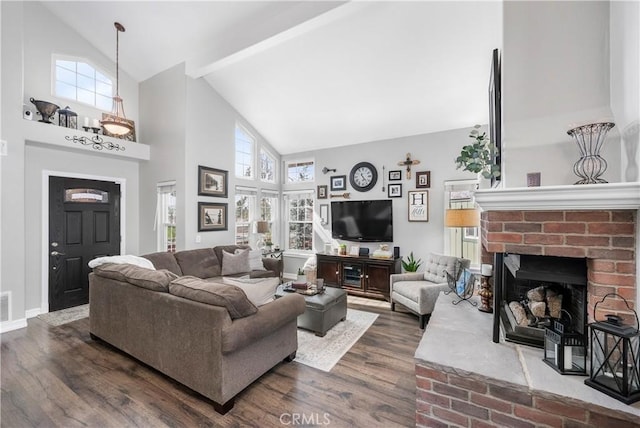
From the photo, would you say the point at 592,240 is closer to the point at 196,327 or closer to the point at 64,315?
the point at 196,327

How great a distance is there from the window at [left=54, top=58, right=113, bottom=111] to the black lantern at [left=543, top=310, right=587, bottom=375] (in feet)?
20.7

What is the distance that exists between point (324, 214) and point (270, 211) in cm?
128

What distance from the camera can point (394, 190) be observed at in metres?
4.97

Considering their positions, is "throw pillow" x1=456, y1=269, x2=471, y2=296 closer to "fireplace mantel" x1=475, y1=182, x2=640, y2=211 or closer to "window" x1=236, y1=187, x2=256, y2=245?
"fireplace mantel" x1=475, y1=182, x2=640, y2=211

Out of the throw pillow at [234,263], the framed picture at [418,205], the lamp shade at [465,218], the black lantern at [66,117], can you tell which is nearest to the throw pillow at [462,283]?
the lamp shade at [465,218]

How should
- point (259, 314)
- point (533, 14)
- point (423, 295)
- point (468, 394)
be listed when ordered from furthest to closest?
point (423, 295) < point (259, 314) < point (533, 14) < point (468, 394)

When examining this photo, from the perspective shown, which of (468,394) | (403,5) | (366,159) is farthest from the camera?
(366,159)

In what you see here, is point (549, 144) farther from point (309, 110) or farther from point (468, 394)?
point (309, 110)

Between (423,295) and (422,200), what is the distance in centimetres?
188

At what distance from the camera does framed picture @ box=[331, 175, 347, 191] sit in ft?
17.9

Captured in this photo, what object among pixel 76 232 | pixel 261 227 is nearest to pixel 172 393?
pixel 261 227

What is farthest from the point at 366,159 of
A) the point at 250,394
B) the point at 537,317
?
the point at 250,394

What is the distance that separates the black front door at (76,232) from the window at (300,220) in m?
3.18

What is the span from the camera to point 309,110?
4828 mm
